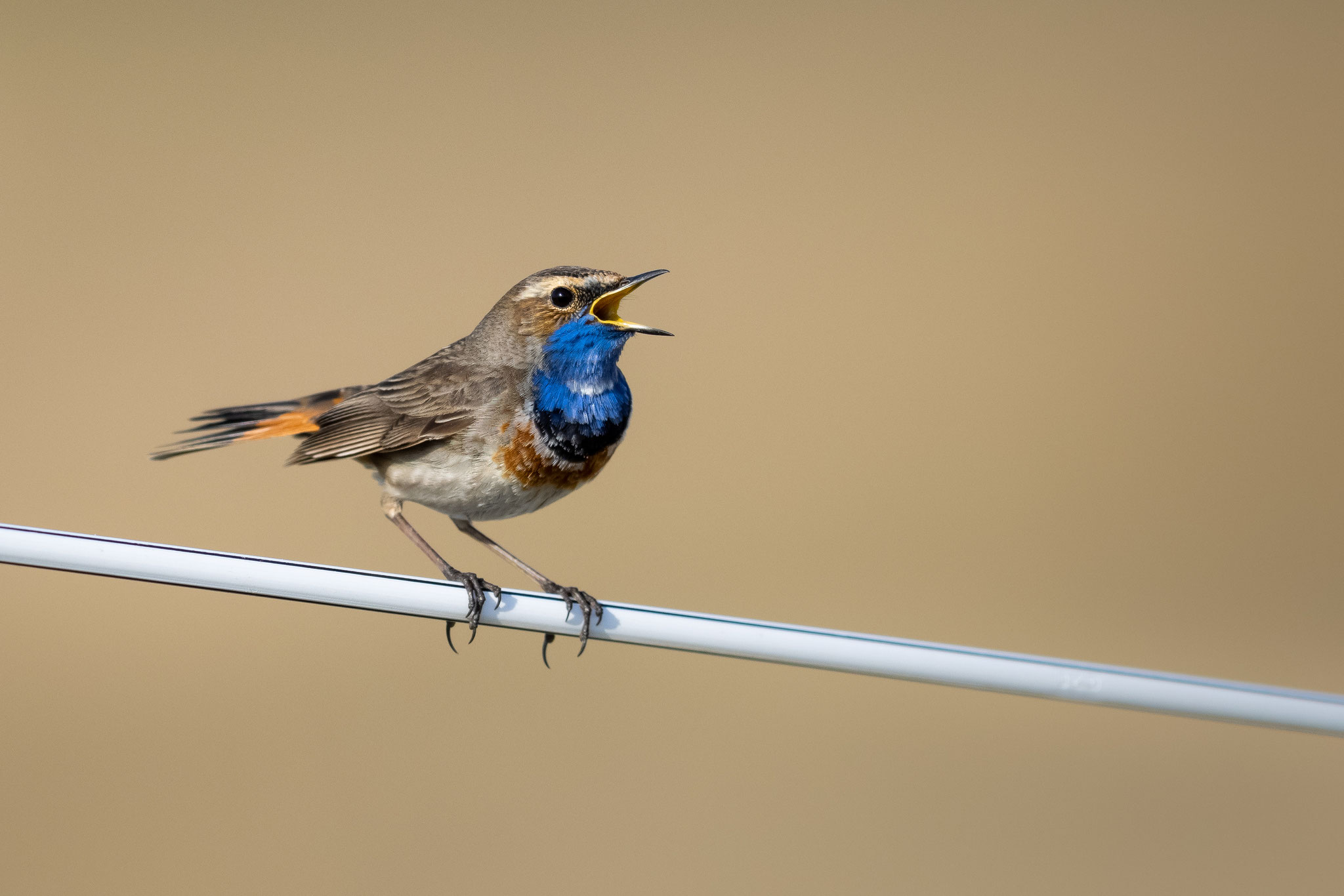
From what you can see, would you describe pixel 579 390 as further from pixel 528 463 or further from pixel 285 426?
pixel 285 426

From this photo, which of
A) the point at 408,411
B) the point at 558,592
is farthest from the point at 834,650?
the point at 408,411

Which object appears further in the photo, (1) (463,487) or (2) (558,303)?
(2) (558,303)

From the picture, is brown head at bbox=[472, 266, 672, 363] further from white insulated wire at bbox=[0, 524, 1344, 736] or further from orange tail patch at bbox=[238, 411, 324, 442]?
white insulated wire at bbox=[0, 524, 1344, 736]

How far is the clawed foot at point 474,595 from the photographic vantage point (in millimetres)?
2664

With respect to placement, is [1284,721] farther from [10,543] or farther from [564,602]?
[10,543]

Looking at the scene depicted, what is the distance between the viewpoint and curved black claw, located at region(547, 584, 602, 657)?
296cm

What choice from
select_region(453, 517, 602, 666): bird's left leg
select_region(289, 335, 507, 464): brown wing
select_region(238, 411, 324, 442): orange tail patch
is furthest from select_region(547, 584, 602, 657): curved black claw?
select_region(238, 411, 324, 442): orange tail patch

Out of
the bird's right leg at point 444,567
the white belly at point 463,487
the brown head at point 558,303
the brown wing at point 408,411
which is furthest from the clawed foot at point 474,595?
the brown head at point 558,303

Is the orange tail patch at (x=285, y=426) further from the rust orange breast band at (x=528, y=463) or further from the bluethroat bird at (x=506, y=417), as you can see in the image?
the rust orange breast band at (x=528, y=463)

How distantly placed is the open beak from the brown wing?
39 centimetres

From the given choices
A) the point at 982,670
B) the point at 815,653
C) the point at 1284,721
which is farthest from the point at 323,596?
the point at 1284,721

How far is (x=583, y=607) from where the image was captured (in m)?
3.34

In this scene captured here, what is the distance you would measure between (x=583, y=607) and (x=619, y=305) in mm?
1175

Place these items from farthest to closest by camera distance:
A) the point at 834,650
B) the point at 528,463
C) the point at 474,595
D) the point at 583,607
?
1. the point at 528,463
2. the point at 583,607
3. the point at 474,595
4. the point at 834,650
